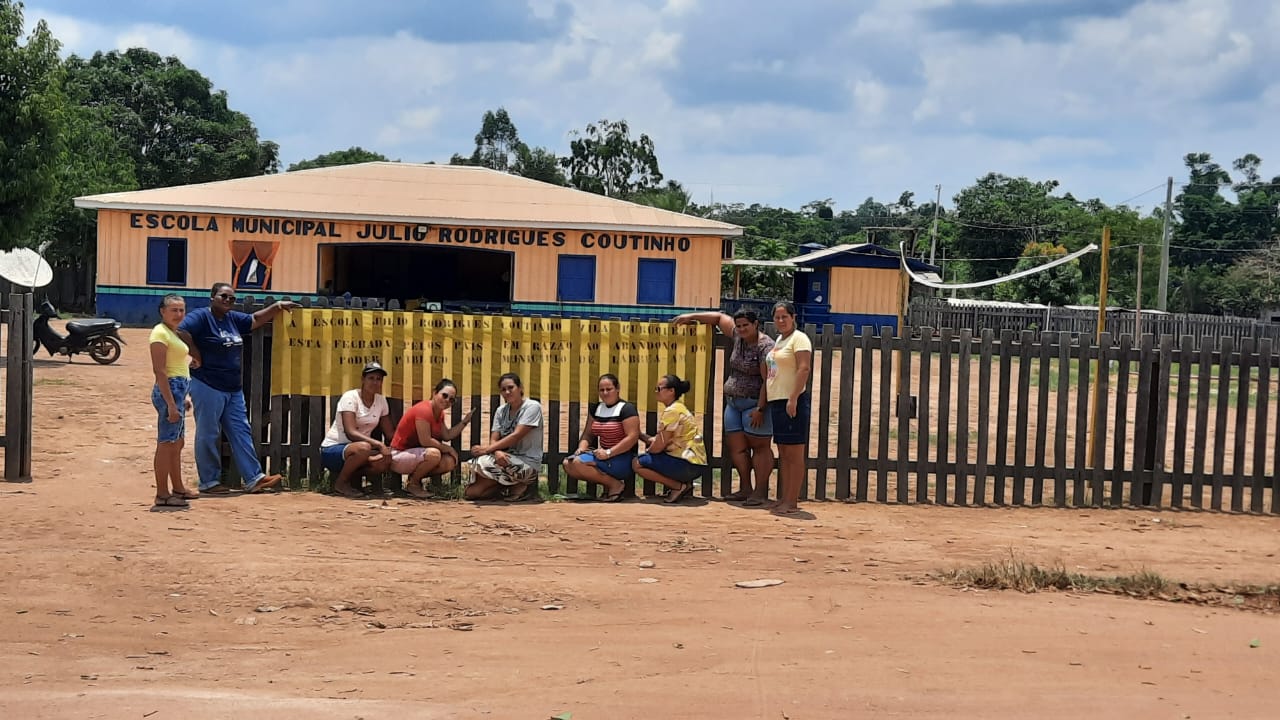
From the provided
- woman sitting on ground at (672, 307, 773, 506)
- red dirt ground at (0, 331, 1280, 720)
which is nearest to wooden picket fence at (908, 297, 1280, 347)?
woman sitting on ground at (672, 307, 773, 506)

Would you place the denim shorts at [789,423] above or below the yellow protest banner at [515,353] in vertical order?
below

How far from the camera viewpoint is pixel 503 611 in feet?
21.1

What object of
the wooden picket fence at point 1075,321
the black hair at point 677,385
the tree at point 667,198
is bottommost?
the black hair at point 677,385

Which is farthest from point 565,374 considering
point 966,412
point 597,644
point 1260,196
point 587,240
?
point 1260,196

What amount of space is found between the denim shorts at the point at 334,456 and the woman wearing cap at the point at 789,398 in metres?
3.23

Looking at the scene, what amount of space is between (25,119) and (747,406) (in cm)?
1687

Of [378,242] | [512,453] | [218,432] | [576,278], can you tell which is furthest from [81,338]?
[576,278]

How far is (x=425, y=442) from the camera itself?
30.5 feet

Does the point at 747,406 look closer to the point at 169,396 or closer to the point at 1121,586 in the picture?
the point at 1121,586

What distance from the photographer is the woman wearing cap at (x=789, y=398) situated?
355 inches

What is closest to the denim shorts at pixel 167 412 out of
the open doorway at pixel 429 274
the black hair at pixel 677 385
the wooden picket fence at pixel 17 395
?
the wooden picket fence at pixel 17 395

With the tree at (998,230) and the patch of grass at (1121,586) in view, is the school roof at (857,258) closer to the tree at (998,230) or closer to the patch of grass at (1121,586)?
the tree at (998,230)

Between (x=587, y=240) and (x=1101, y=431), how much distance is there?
74.0 feet

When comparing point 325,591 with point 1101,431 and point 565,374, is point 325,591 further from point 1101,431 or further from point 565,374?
point 1101,431
